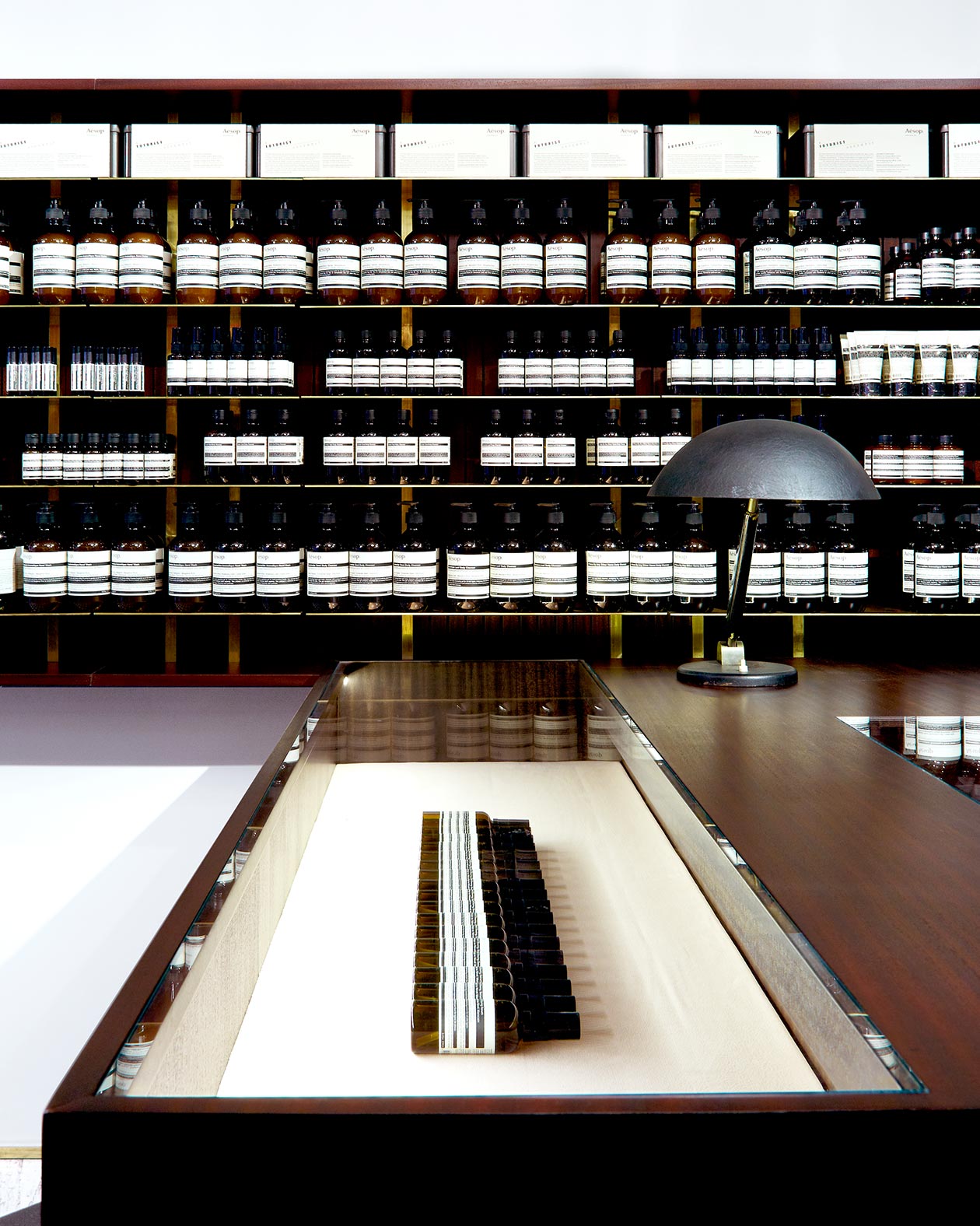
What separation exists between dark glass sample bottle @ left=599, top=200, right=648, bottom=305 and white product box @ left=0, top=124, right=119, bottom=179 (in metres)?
1.47

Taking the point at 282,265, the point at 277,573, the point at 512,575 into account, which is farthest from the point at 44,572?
the point at 512,575

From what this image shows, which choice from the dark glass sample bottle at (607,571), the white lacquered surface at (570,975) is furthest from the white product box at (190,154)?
the white lacquered surface at (570,975)

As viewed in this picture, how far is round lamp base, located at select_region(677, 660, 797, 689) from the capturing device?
6.20 feet

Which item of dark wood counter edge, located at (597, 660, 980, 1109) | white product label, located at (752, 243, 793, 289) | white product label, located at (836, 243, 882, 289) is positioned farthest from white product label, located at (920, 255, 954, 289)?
dark wood counter edge, located at (597, 660, 980, 1109)

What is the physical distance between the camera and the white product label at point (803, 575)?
121 inches

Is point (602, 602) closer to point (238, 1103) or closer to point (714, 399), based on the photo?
point (714, 399)

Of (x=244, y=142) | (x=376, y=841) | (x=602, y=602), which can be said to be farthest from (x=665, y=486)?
(x=244, y=142)

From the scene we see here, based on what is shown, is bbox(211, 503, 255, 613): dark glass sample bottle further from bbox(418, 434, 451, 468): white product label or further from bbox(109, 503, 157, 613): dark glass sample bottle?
bbox(418, 434, 451, 468): white product label

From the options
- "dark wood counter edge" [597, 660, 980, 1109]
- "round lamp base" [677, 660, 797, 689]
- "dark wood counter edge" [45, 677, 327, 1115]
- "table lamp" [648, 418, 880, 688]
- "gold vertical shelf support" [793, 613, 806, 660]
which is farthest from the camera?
"gold vertical shelf support" [793, 613, 806, 660]

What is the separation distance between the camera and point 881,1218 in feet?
1.74

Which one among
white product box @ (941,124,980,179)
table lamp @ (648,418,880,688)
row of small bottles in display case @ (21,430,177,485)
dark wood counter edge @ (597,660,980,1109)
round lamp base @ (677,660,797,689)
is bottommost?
dark wood counter edge @ (597,660,980,1109)

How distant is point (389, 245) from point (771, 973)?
2.73 m

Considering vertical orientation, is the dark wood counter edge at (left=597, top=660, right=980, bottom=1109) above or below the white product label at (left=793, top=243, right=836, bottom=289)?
below

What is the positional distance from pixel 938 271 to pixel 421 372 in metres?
1.50
